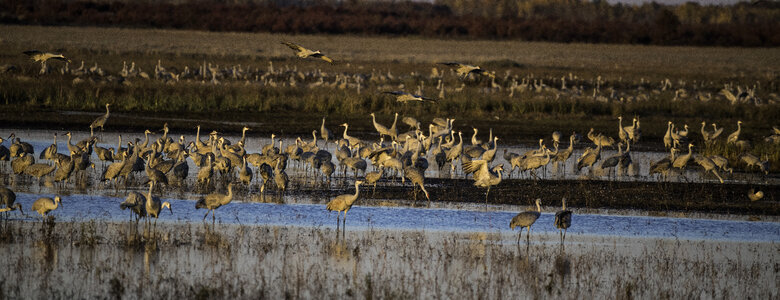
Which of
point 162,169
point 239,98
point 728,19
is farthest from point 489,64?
point 728,19

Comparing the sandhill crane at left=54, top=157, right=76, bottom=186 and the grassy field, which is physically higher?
the sandhill crane at left=54, top=157, right=76, bottom=186

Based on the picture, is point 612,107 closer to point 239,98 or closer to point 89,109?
point 239,98

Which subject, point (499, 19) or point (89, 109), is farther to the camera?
point (499, 19)

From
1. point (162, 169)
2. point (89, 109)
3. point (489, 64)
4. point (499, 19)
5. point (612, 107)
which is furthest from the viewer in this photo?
point (499, 19)

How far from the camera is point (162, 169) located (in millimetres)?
15203

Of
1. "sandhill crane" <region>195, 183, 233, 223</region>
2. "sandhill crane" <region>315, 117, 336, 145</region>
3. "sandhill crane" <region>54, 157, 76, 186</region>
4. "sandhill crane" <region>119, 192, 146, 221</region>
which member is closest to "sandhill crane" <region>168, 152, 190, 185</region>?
"sandhill crane" <region>54, 157, 76, 186</region>

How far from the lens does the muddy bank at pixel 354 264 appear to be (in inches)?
355

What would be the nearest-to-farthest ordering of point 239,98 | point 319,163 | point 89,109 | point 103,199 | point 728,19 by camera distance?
point 103,199, point 319,163, point 89,109, point 239,98, point 728,19

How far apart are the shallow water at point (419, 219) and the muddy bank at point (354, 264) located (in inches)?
16.0

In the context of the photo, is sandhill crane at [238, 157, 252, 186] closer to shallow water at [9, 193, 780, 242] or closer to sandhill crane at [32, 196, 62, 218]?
shallow water at [9, 193, 780, 242]

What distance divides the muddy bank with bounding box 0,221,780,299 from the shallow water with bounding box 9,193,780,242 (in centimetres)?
41

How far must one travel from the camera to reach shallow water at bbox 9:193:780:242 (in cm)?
1232

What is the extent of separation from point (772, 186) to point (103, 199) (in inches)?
424

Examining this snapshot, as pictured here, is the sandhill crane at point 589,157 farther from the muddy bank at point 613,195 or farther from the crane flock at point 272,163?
the muddy bank at point 613,195
